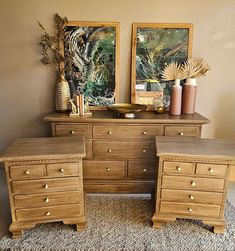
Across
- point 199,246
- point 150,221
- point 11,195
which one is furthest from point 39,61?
point 199,246

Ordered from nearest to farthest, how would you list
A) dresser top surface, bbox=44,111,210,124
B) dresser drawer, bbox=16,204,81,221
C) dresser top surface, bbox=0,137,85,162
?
1. dresser top surface, bbox=0,137,85,162
2. dresser drawer, bbox=16,204,81,221
3. dresser top surface, bbox=44,111,210,124

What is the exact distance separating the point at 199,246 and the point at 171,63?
1.66 metres

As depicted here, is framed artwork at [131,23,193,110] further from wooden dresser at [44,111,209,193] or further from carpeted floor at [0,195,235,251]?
carpeted floor at [0,195,235,251]

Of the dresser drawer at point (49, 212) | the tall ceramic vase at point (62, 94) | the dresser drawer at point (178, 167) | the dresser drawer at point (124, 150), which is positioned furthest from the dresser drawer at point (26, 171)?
the dresser drawer at point (178, 167)

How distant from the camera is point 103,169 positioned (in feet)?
6.89

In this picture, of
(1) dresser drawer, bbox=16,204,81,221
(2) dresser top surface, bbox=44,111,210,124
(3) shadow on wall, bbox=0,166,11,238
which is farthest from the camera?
(2) dresser top surface, bbox=44,111,210,124

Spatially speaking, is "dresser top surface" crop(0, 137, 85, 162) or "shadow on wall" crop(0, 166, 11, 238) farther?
"shadow on wall" crop(0, 166, 11, 238)

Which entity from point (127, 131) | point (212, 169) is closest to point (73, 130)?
point (127, 131)

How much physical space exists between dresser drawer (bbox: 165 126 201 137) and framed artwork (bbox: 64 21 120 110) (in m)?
0.68

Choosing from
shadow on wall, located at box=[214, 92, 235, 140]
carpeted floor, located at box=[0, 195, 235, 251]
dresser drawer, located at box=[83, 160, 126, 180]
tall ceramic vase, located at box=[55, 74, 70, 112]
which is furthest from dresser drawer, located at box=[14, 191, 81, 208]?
shadow on wall, located at box=[214, 92, 235, 140]

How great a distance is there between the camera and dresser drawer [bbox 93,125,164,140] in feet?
6.54

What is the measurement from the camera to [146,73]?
224 cm

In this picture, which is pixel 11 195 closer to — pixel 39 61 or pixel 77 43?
pixel 39 61

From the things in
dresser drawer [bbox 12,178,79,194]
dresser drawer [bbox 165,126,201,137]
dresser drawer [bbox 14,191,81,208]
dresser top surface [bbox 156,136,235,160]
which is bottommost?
dresser drawer [bbox 14,191,81,208]
